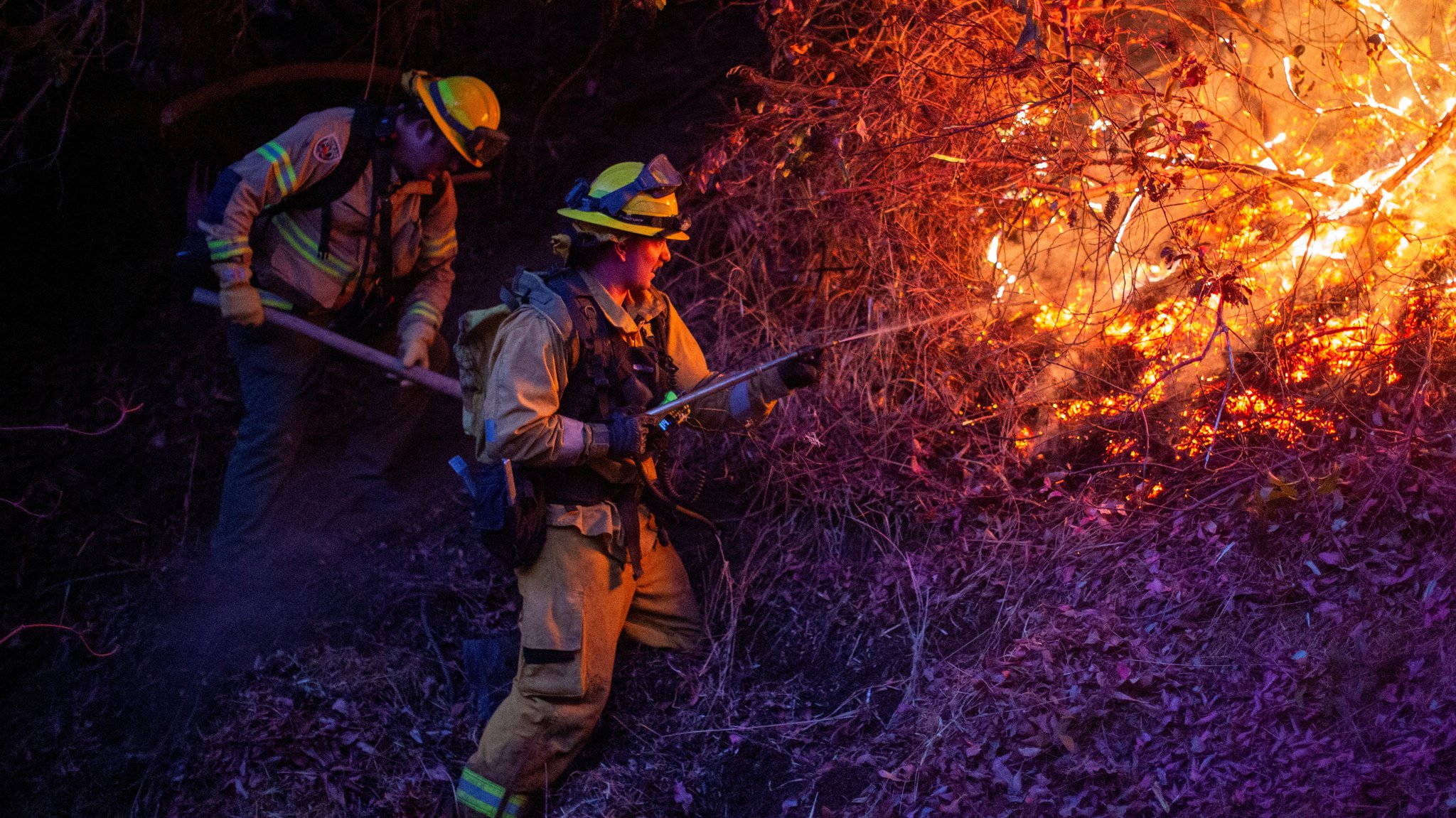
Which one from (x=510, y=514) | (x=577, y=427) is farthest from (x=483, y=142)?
(x=510, y=514)

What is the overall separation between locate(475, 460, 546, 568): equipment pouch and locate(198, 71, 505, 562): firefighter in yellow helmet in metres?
1.34

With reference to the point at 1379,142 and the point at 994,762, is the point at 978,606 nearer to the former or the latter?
the point at 994,762

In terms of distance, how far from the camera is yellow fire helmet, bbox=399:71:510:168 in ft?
14.4

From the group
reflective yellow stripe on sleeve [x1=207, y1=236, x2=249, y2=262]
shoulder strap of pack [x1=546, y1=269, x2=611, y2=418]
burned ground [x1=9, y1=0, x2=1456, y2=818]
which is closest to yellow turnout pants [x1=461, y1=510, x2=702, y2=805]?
burned ground [x1=9, y1=0, x2=1456, y2=818]

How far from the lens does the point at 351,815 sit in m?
3.90

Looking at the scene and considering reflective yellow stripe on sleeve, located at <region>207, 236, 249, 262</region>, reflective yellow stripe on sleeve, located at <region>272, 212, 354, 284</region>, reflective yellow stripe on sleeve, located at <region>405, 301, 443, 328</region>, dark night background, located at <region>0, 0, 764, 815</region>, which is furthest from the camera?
reflective yellow stripe on sleeve, located at <region>405, 301, 443, 328</region>

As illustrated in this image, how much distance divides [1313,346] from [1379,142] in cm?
112

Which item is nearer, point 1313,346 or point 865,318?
point 1313,346

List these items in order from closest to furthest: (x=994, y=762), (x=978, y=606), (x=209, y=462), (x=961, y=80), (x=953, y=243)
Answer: (x=994, y=762), (x=978, y=606), (x=961, y=80), (x=953, y=243), (x=209, y=462)

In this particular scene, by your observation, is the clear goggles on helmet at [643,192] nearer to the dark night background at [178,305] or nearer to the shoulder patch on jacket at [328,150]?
the dark night background at [178,305]

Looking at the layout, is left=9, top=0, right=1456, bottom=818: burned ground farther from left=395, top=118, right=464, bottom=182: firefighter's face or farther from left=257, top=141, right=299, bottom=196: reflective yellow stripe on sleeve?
left=257, top=141, right=299, bottom=196: reflective yellow stripe on sleeve

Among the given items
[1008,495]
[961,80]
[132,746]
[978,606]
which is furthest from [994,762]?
[132,746]

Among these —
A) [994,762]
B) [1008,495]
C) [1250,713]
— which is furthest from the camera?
[1008,495]

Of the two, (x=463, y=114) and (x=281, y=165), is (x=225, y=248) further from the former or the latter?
(x=463, y=114)
